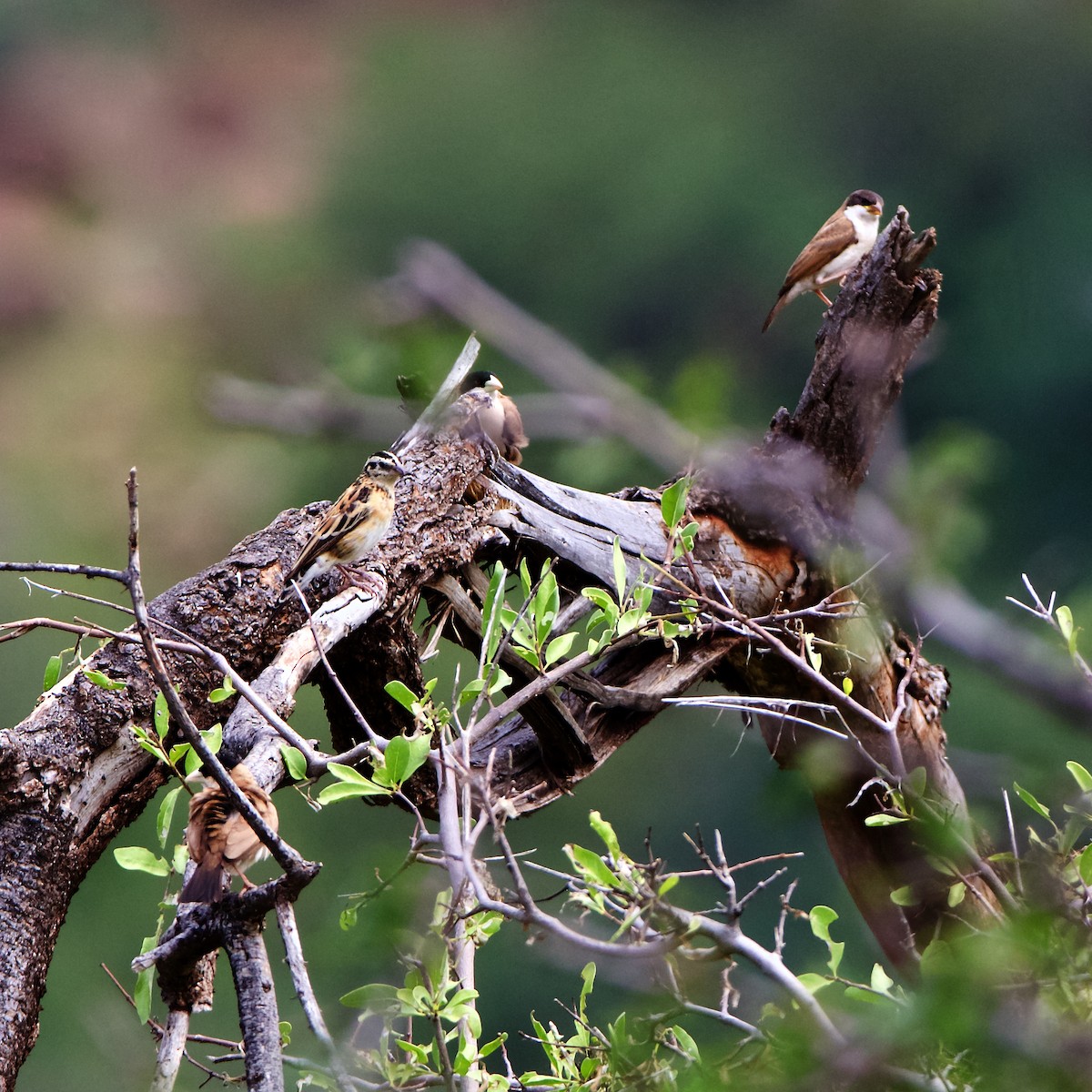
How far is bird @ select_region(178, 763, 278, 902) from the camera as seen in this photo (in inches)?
60.4

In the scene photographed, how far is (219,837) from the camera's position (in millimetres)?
1610

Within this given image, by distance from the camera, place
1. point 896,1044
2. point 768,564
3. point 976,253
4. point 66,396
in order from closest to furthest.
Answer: point 896,1044
point 768,564
point 976,253
point 66,396

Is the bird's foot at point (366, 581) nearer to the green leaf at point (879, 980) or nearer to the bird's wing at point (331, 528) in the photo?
the bird's wing at point (331, 528)

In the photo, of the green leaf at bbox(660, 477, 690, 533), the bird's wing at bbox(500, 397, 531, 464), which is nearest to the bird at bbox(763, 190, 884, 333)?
the bird's wing at bbox(500, 397, 531, 464)

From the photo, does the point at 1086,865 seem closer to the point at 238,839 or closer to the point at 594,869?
the point at 594,869

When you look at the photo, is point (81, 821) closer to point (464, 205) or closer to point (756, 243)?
point (756, 243)

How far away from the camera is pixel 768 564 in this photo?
285 cm

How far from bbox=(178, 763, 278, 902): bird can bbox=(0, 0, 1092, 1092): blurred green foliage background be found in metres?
3.93

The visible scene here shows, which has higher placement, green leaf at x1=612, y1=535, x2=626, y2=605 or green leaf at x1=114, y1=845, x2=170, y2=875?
green leaf at x1=612, y1=535, x2=626, y2=605

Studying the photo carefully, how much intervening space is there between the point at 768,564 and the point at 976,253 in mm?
8626

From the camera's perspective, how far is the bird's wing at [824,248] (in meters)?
3.65

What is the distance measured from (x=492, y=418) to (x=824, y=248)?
4.21ft

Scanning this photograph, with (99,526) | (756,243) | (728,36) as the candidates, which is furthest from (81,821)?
(728,36)

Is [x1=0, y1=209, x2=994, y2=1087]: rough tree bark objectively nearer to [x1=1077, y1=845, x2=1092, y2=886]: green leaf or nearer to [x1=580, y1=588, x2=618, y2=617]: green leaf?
[x1=580, y1=588, x2=618, y2=617]: green leaf
